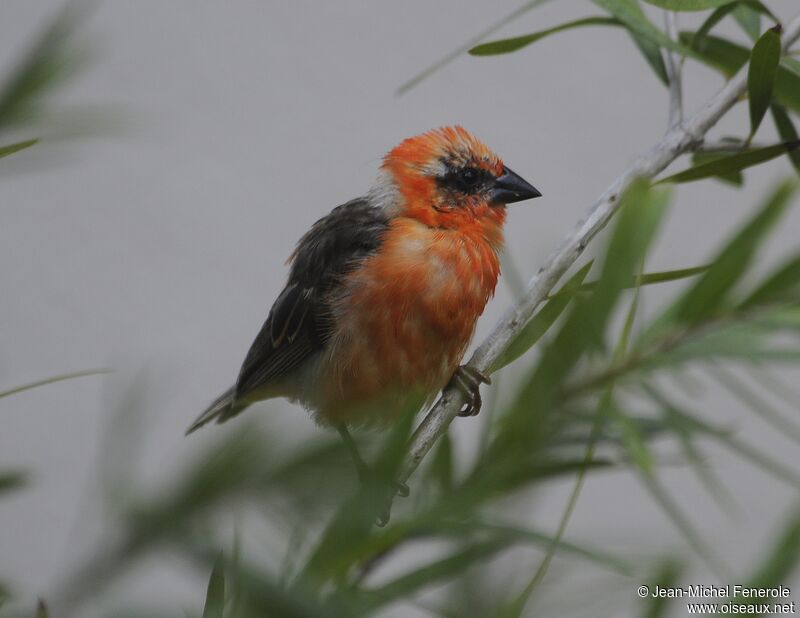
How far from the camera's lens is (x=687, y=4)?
1102 millimetres

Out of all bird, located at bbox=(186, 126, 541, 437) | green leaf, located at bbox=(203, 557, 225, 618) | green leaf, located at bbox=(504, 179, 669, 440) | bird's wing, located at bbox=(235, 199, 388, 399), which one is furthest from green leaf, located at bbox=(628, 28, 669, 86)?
green leaf, located at bbox=(203, 557, 225, 618)

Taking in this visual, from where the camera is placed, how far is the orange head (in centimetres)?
179

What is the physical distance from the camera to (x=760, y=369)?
0.51 m

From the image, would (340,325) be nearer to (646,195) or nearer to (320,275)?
(320,275)

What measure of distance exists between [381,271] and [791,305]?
1215 mm

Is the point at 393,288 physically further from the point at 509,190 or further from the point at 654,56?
the point at 654,56

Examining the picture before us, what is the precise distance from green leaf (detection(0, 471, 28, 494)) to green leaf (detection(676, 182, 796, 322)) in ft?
1.29

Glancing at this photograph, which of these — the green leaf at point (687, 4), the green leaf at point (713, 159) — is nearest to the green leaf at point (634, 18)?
the green leaf at point (687, 4)

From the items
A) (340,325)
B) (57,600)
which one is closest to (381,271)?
(340,325)

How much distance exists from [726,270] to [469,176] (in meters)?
1.35

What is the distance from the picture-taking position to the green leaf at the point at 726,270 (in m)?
0.49

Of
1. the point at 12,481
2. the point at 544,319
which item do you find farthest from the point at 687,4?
the point at 12,481

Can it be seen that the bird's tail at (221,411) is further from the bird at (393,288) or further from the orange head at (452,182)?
the orange head at (452,182)

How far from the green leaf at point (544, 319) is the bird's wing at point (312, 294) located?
941mm
